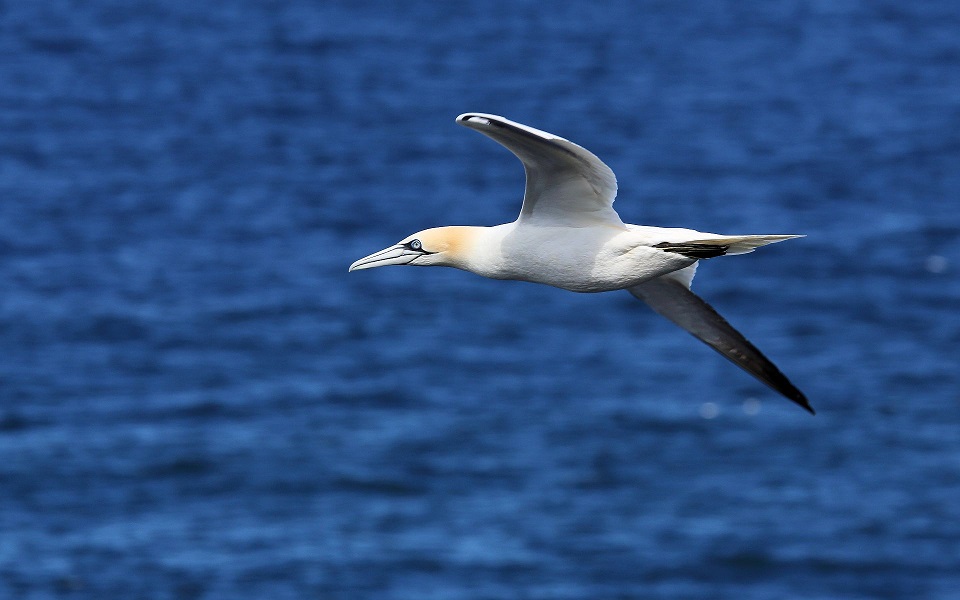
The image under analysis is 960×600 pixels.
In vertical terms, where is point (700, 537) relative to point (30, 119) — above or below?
below

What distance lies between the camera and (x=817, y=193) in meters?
76.0

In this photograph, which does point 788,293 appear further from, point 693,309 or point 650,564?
point 693,309

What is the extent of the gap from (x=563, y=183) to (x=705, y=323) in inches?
116

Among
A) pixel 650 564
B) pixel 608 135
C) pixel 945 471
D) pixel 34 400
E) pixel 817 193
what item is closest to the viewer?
pixel 650 564

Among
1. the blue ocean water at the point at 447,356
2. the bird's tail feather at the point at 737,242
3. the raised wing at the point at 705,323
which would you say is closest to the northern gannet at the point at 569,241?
the bird's tail feather at the point at 737,242

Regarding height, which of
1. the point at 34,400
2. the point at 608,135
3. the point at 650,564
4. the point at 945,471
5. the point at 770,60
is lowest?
the point at 650,564

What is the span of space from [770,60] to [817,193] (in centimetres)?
3481

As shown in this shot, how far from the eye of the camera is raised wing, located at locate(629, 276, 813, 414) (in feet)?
49.2

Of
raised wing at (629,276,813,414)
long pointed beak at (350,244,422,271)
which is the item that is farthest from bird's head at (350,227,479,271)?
raised wing at (629,276,813,414)

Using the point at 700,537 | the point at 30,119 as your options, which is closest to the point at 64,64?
the point at 30,119

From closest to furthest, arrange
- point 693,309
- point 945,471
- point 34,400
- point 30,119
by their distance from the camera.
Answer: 1. point 693,309
2. point 945,471
3. point 34,400
4. point 30,119

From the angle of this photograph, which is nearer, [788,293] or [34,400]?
[34,400]

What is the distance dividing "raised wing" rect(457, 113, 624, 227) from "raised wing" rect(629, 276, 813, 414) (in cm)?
197

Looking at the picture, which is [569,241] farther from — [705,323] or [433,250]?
[705,323]
